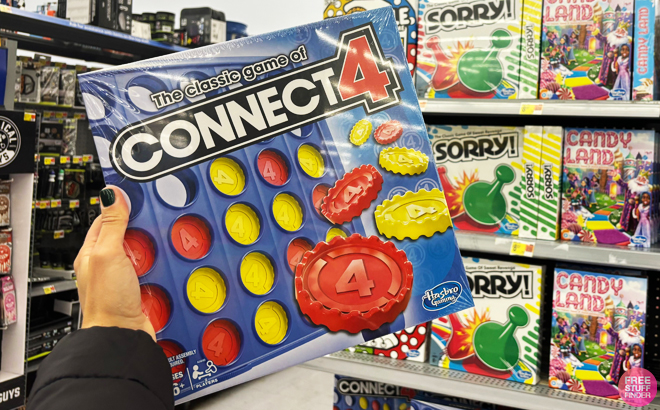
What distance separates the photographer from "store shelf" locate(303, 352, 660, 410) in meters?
1.59

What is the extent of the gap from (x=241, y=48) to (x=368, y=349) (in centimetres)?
121

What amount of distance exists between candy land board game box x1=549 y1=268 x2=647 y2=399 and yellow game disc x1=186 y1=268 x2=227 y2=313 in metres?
1.12

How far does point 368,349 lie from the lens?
1.87 metres

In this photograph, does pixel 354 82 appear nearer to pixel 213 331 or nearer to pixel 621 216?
pixel 213 331

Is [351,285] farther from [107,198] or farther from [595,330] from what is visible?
[595,330]

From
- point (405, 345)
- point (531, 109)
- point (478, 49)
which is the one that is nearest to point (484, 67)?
point (478, 49)

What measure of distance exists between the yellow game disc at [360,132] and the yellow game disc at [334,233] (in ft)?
0.52

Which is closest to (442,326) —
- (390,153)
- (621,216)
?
(621,216)

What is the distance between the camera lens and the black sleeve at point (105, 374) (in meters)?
0.78

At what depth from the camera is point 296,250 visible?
98 cm

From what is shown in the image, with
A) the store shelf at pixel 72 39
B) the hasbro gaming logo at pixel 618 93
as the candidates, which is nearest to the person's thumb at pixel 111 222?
the hasbro gaming logo at pixel 618 93

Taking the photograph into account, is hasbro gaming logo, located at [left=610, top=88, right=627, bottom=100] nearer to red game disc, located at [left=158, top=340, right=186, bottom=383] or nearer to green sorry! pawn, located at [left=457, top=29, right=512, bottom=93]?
green sorry! pawn, located at [left=457, top=29, right=512, bottom=93]

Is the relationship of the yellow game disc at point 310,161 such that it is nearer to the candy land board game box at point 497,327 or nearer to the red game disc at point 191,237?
the red game disc at point 191,237

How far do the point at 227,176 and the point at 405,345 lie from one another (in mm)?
1090
